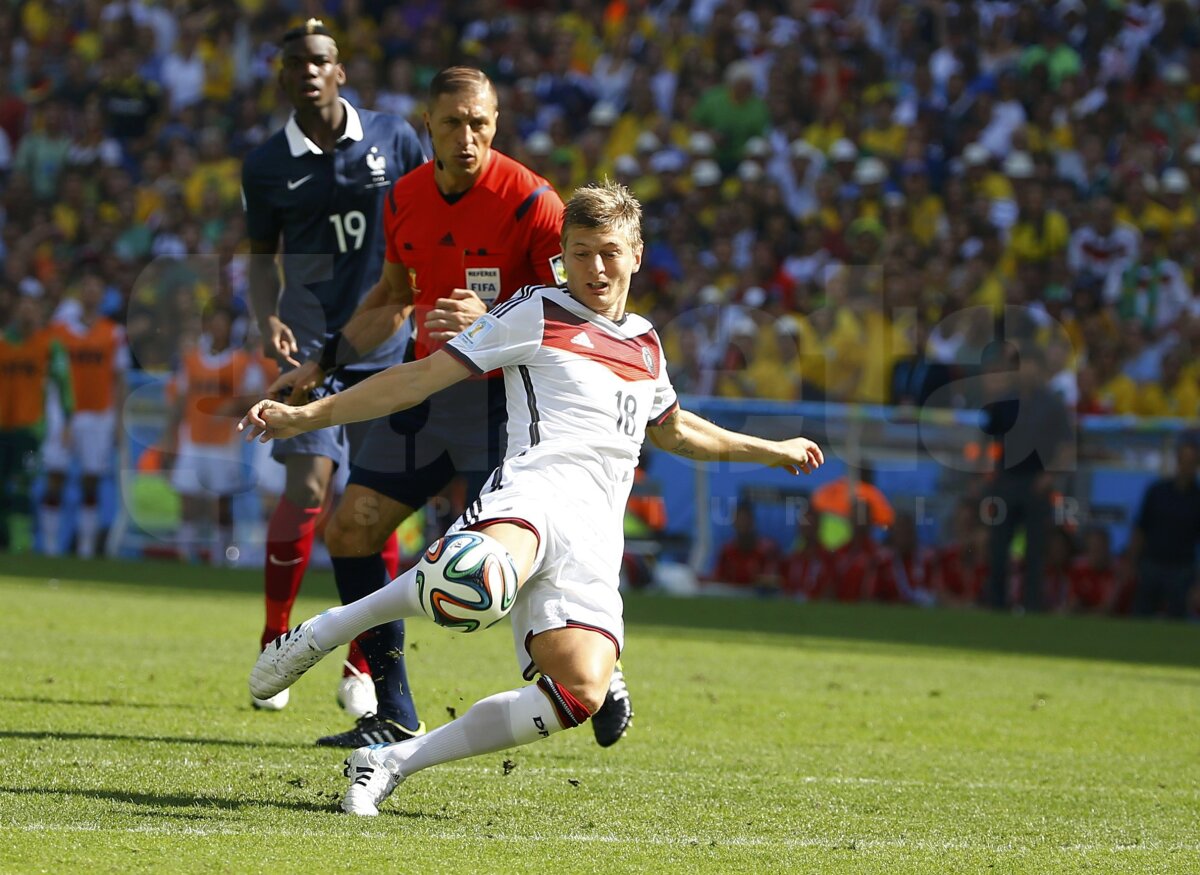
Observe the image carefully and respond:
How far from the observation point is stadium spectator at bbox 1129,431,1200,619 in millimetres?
13773

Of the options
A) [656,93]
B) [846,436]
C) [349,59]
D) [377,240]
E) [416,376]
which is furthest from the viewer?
[349,59]

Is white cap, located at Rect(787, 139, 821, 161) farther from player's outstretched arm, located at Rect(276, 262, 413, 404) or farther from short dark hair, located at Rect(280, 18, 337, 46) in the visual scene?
player's outstretched arm, located at Rect(276, 262, 413, 404)

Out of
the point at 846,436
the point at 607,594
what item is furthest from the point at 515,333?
the point at 846,436

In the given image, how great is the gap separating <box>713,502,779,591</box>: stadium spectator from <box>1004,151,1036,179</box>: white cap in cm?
481

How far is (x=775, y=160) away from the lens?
18.8m

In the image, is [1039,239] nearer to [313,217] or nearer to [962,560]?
[962,560]

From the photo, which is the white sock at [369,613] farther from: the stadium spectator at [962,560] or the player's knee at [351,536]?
the stadium spectator at [962,560]

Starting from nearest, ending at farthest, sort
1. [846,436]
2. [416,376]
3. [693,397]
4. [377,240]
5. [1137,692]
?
[416,376] < [377,240] < [1137,692] < [846,436] < [693,397]

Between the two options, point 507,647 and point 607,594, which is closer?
point 607,594

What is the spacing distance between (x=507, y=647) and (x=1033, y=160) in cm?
962

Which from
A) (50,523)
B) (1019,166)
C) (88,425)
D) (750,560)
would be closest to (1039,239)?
(1019,166)

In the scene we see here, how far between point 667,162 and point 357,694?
13225mm

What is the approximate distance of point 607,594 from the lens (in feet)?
16.5

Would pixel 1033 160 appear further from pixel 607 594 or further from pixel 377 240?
pixel 607 594
